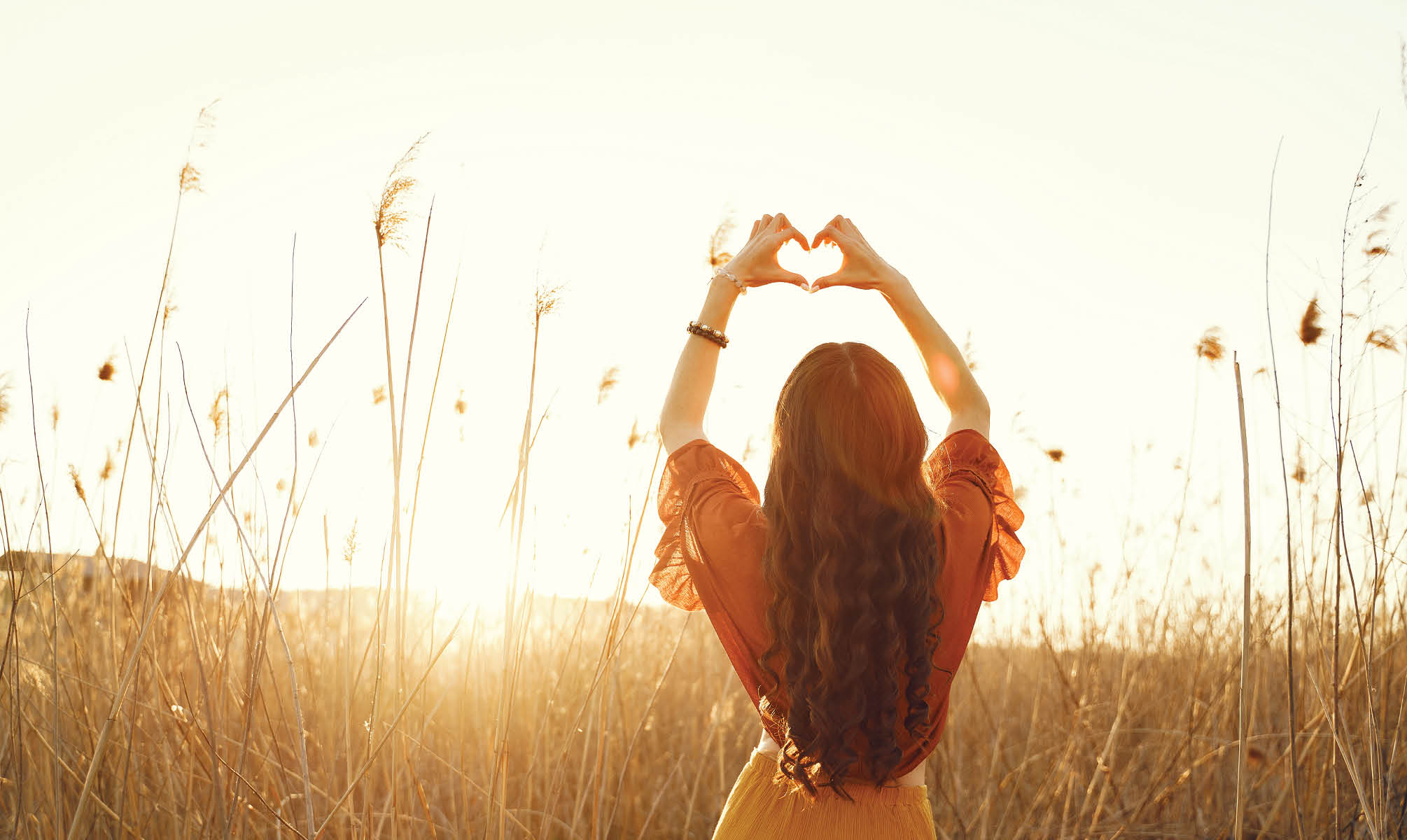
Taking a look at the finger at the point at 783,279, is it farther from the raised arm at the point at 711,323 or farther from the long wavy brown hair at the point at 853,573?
the long wavy brown hair at the point at 853,573

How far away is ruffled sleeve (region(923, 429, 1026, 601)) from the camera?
1.56 metres

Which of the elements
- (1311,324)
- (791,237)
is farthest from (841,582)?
(1311,324)

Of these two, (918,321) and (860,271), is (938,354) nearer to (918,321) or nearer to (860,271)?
(918,321)

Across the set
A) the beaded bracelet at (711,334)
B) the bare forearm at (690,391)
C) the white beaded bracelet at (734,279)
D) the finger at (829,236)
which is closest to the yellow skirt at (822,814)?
the bare forearm at (690,391)

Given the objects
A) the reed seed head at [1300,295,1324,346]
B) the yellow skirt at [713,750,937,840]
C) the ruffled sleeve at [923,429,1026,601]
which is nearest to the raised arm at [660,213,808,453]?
the ruffled sleeve at [923,429,1026,601]

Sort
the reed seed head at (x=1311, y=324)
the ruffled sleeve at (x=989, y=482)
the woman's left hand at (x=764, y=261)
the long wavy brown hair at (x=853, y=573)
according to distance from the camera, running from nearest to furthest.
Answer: the long wavy brown hair at (x=853, y=573) < the ruffled sleeve at (x=989, y=482) < the woman's left hand at (x=764, y=261) < the reed seed head at (x=1311, y=324)

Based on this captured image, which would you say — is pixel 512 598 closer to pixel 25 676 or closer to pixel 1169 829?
pixel 25 676

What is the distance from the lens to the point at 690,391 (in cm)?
163

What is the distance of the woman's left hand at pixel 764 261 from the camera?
5.50 feet

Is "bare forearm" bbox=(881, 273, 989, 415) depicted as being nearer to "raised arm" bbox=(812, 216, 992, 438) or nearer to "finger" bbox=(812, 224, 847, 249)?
"raised arm" bbox=(812, 216, 992, 438)

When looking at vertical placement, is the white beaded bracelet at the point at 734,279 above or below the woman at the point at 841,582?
above

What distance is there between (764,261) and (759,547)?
→ 569 mm

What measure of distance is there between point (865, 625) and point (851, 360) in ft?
1.48

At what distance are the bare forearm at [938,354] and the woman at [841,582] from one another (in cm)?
8
